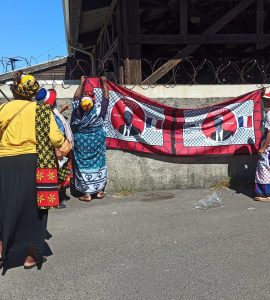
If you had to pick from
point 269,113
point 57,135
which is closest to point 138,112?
point 269,113

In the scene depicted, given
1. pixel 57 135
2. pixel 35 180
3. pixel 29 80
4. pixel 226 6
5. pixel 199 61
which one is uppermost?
pixel 226 6

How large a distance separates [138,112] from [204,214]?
2085 millimetres

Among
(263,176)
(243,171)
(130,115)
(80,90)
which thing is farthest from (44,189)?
(243,171)

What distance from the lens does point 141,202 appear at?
690 cm

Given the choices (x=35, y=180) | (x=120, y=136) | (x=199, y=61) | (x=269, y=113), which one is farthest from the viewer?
(x=199, y=61)

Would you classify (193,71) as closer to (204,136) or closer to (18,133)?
(204,136)

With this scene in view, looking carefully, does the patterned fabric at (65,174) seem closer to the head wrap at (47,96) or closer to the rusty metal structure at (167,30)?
the head wrap at (47,96)

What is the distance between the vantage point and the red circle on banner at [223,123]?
24.6ft

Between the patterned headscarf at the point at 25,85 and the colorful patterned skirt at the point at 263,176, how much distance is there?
3.97m

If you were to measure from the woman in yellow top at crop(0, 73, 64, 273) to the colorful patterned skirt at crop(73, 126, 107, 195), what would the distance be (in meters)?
2.64

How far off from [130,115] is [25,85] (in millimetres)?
3258

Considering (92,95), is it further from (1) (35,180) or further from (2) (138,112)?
(1) (35,180)

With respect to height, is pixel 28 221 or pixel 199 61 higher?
pixel 199 61

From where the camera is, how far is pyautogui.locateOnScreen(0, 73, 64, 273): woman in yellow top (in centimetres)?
408
